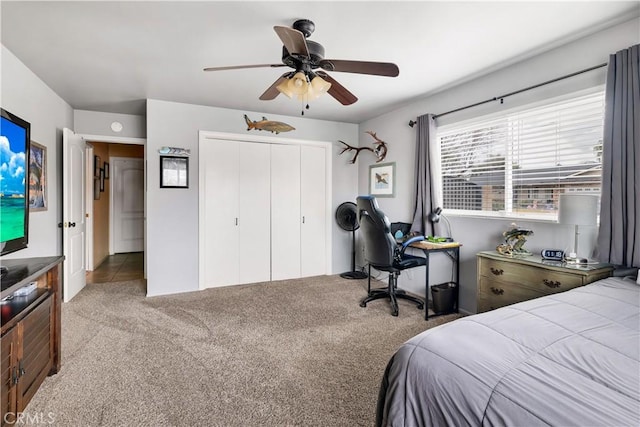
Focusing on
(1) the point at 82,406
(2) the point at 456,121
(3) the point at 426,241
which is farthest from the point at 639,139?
(1) the point at 82,406

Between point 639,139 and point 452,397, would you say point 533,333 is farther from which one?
point 639,139

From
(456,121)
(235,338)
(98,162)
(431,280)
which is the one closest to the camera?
(235,338)

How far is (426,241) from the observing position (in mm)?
3348

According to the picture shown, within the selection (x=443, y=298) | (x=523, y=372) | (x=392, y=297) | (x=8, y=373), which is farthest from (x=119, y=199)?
(x=523, y=372)

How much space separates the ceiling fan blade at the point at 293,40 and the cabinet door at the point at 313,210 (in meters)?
2.84

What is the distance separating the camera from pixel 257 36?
229 cm

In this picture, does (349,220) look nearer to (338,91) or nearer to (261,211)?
(261,211)

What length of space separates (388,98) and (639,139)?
2.32 metres

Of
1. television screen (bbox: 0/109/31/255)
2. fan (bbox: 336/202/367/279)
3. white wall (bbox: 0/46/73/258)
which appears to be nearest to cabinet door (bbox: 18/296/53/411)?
television screen (bbox: 0/109/31/255)

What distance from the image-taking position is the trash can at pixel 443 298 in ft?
10.4

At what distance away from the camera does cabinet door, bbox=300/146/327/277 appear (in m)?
4.71

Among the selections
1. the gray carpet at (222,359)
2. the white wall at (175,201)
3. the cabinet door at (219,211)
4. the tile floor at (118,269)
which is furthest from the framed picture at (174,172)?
the tile floor at (118,269)

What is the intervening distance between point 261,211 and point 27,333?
292cm

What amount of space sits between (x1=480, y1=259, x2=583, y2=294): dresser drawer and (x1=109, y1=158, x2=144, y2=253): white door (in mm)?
6766
